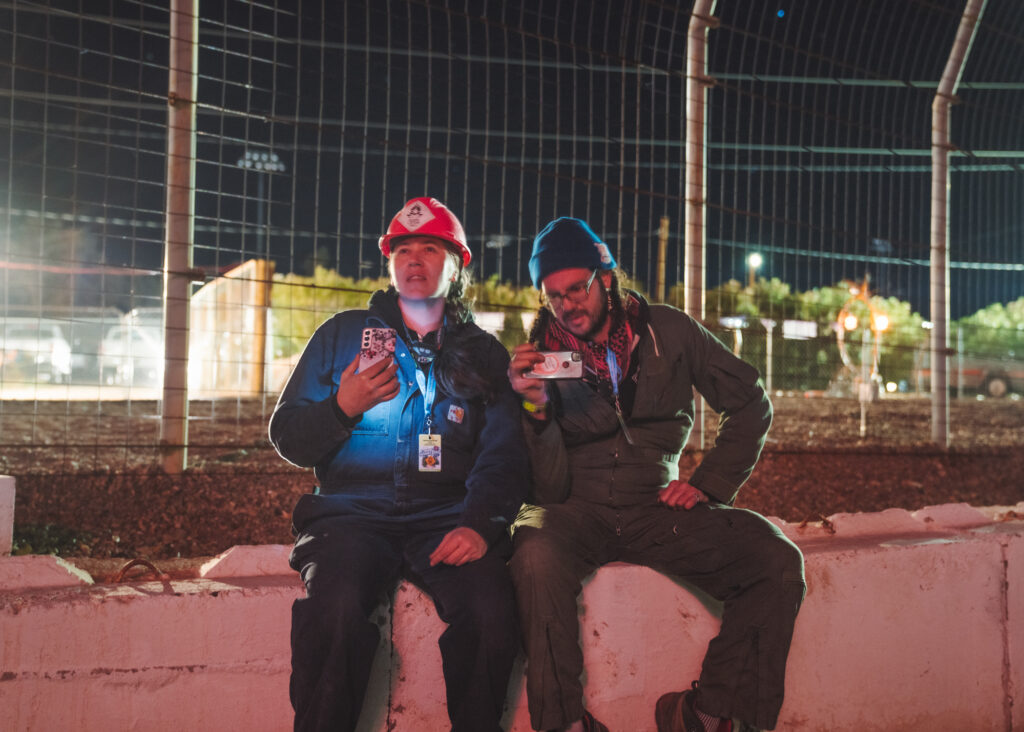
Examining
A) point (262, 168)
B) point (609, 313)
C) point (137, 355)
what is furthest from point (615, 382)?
point (137, 355)

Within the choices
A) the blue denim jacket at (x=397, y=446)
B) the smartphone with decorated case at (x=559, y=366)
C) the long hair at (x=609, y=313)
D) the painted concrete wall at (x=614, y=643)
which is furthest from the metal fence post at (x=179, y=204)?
the smartphone with decorated case at (x=559, y=366)

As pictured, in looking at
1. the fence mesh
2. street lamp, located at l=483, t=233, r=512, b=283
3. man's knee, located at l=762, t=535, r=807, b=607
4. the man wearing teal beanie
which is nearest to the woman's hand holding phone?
the man wearing teal beanie

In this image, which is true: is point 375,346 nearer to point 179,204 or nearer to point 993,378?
point 179,204

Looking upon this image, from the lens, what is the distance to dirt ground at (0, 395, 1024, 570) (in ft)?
14.8

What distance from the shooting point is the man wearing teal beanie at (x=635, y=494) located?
2.65m

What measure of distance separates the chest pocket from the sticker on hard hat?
2.42 ft

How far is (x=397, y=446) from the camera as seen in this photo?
2918 mm

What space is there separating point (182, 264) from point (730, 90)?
12.5 feet

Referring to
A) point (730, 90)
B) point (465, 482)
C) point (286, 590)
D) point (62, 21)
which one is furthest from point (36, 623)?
point (730, 90)

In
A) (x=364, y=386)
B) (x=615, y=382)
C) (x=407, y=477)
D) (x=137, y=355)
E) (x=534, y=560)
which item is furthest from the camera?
(x=137, y=355)

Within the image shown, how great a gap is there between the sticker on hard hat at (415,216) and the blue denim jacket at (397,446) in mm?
385

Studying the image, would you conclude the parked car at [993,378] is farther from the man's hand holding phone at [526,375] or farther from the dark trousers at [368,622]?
the dark trousers at [368,622]

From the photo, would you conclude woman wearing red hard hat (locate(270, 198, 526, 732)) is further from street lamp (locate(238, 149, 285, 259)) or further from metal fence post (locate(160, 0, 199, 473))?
metal fence post (locate(160, 0, 199, 473))

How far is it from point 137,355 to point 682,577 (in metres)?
3.36
